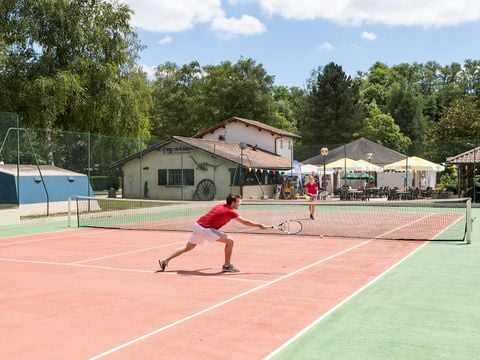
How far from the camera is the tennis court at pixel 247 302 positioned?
18.9 ft

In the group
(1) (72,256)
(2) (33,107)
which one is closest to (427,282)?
(1) (72,256)

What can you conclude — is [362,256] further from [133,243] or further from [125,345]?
[125,345]

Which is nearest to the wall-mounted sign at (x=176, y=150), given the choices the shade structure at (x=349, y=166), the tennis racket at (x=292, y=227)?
the shade structure at (x=349, y=166)

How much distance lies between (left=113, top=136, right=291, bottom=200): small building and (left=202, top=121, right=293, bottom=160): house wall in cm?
929

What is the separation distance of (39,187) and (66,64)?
28.7ft

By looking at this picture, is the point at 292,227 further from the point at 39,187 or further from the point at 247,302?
the point at 39,187

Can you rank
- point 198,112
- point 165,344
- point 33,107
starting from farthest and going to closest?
point 198,112
point 33,107
point 165,344

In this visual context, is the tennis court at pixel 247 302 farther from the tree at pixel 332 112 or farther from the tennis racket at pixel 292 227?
the tree at pixel 332 112

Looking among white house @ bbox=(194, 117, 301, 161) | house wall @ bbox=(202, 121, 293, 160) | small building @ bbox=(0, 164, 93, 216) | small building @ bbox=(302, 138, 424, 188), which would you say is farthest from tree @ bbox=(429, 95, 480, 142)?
small building @ bbox=(0, 164, 93, 216)

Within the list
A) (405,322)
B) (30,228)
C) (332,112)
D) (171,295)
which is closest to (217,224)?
(171,295)

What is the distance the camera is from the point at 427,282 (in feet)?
29.7

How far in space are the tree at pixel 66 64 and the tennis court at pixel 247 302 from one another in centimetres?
1517

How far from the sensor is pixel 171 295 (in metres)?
8.25

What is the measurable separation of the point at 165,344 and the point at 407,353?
2448mm
